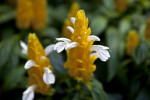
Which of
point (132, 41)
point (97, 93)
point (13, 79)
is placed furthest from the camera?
point (132, 41)

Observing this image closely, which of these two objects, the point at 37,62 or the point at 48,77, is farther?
the point at 37,62

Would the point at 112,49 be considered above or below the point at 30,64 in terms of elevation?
below

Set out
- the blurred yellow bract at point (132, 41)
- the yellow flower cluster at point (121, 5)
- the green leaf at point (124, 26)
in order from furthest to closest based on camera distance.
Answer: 1. the yellow flower cluster at point (121, 5)
2. the green leaf at point (124, 26)
3. the blurred yellow bract at point (132, 41)

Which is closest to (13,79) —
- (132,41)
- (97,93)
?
(97,93)

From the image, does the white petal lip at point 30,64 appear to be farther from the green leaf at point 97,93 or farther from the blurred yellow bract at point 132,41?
the blurred yellow bract at point 132,41

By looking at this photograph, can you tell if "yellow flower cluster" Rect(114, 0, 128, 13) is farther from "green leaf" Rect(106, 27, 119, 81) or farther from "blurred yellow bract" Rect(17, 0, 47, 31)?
"blurred yellow bract" Rect(17, 0, 47, 31)

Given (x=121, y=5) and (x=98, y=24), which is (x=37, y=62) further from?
(x=121, y=5)

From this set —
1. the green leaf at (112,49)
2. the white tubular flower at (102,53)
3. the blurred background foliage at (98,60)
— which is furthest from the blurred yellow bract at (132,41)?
the white tubular flower at (102,53)
